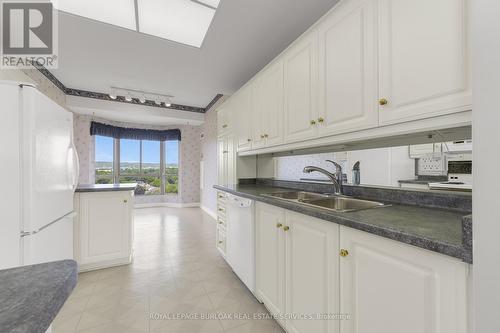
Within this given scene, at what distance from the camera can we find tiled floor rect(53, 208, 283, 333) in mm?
1568

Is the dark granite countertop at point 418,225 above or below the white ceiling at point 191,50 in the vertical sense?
below

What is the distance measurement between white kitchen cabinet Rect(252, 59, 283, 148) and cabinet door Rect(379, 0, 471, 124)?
Answer: 0.95 meters

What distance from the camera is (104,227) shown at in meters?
2.46

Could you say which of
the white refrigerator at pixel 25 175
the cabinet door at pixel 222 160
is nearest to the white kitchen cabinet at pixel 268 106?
the cabinet door at pixel 222 160

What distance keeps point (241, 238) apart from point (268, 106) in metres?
1.32

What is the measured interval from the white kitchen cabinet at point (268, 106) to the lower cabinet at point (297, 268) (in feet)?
2.43

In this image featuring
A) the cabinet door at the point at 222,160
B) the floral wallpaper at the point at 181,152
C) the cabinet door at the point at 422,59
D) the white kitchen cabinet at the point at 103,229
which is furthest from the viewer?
the floral wallpaper at the point at 181,152

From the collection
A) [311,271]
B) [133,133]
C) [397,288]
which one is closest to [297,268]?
[311,271]

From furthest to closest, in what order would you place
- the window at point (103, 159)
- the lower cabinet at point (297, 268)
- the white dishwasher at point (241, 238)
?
the window at point (103, 159) → the white dishwasher at point (241, 238) → the lower cabinet at point (297, 268)

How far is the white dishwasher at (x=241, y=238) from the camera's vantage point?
6.00 ft

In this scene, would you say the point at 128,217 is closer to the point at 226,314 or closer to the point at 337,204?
the point at 226,314

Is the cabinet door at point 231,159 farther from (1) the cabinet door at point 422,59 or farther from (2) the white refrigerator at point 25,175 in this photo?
(1) the cabinet door at point 422,59
